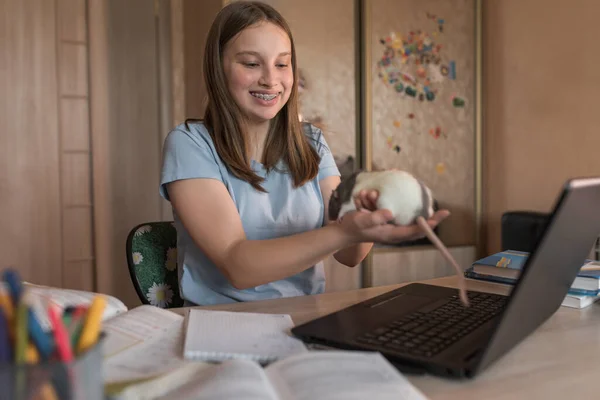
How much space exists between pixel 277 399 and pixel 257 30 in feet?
2.98

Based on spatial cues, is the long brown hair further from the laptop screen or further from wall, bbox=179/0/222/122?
wall, bbox=179/0/222/122

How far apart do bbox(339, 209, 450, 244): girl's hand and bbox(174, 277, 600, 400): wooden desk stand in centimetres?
19

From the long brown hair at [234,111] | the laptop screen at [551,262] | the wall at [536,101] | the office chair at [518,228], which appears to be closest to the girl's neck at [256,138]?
the long brown hair at [234,111]

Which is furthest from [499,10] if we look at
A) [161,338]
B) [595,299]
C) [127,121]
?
[161,338]

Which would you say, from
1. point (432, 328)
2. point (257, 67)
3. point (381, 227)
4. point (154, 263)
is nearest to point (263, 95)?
point (257, 67)

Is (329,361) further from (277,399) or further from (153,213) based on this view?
(153,213)

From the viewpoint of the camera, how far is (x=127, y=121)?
2.88 m

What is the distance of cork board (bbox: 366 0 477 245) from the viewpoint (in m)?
2.92

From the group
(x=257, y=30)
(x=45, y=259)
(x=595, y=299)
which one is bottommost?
(x=45, y=259)

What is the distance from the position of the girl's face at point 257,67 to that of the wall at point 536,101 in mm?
1892

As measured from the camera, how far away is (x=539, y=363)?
0.73 m

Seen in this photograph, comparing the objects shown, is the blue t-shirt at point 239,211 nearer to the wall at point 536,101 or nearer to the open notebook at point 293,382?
the open notebook at point 293,382

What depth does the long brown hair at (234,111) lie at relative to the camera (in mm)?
1268

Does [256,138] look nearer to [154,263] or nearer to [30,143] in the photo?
[154,263]
